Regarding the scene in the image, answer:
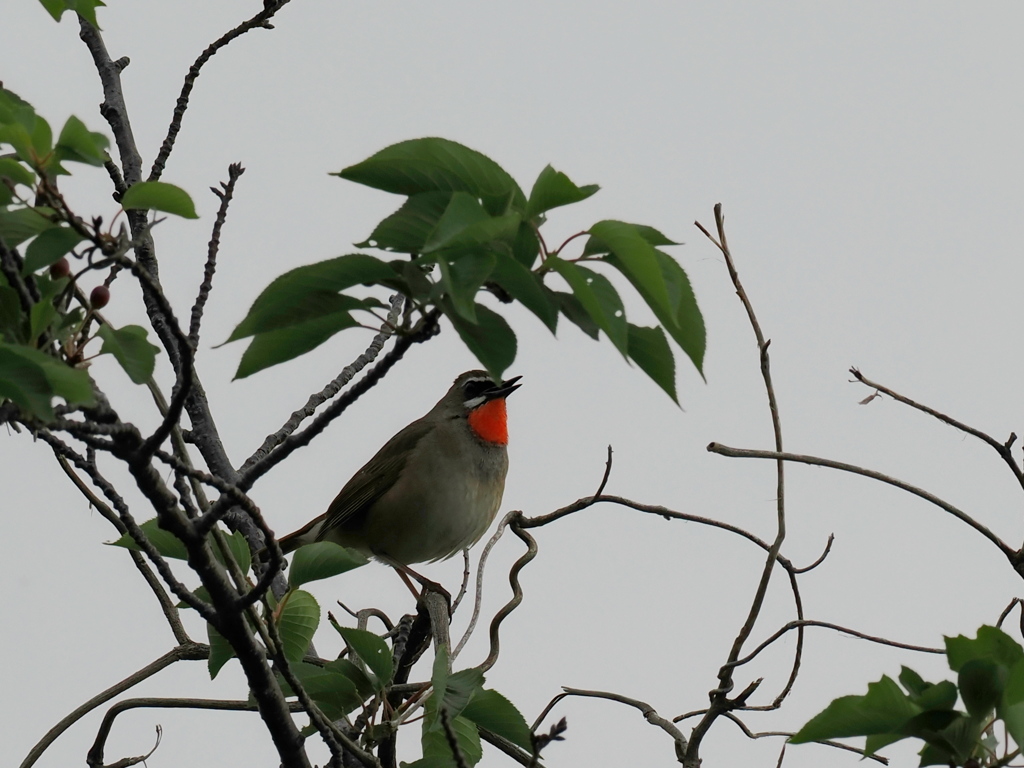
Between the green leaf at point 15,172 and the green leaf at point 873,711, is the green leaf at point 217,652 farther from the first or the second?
the green leaf at point 873,711

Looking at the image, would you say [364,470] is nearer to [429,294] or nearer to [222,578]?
[222,578]

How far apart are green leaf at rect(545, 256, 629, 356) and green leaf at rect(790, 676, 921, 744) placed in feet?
2.76

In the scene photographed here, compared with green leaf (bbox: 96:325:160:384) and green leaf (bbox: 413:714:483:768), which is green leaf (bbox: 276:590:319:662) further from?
green leaf (bbox: 96:325:160:384)

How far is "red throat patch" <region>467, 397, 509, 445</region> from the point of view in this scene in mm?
7629

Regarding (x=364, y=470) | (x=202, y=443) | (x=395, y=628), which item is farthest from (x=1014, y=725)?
(x=364, y=470)

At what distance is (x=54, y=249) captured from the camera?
2107 millimetres

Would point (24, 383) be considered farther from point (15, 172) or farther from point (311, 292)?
point (311, 292)

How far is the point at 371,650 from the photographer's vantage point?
3270 mm

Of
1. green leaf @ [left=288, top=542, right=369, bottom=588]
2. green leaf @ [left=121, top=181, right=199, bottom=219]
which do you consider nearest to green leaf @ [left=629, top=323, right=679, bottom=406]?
green leaf @ [left=121, top=181, right=199, bottom=219]

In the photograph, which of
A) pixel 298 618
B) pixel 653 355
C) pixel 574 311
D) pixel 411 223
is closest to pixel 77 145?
pixel 411 223

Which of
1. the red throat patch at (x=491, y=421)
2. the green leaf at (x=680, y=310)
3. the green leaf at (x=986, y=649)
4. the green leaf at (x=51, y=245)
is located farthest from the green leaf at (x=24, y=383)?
the red throat patch at (x=491, y=421)

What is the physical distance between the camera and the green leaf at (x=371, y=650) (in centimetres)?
326

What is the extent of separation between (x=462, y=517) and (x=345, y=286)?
5.24 metres

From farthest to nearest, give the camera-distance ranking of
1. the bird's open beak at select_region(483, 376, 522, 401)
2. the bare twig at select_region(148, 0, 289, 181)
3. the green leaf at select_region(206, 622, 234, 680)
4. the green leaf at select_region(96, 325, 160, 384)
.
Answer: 1. the bird's open beak at select_region(483, 376, 522, 401)
2. the bare twig at select_region(148, 0, 289, 181)
3. the green leaf at select_region(206, 622, 234, 680)
4. the green leaf at select_region(96, 325, 160, 384)
